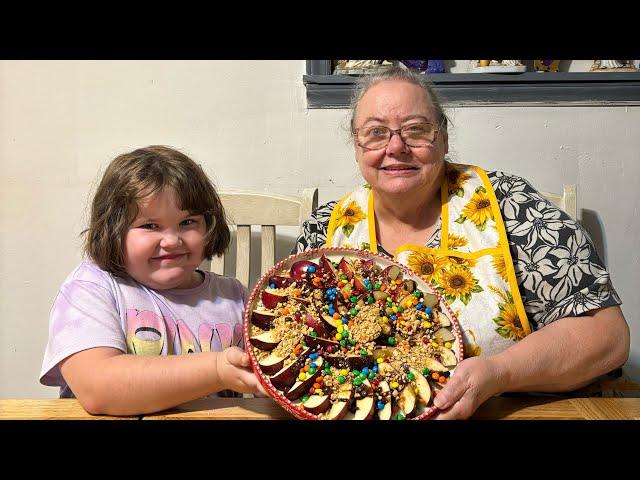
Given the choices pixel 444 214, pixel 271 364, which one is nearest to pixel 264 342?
pixel 271 364

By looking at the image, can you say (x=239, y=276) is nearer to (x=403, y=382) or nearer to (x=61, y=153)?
(x=61, y=153)

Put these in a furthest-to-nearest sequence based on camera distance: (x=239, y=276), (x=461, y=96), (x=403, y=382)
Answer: (x=461, y=96) → (x=239, y=276) → (x=403, y=382)

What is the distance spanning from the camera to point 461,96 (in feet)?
6.40

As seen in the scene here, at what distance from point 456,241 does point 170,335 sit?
605 millimetres

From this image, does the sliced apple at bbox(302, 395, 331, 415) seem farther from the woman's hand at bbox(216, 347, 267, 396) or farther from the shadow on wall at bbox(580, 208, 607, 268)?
the shadow on wall at bbox(580, 208, 607, 268)

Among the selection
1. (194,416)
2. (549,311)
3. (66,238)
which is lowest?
(194,416)

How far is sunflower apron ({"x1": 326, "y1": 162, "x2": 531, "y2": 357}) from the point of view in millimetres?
1199

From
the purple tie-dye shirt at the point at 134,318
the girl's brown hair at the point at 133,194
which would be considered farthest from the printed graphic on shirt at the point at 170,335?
the girl's brown hair at the point at 133,194

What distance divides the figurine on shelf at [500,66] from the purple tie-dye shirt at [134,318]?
1145 millimetres

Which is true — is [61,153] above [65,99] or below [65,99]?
below

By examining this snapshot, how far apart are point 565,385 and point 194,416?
2.08ft

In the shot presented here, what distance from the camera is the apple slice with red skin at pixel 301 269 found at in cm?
102

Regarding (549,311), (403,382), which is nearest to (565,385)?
(549,311)

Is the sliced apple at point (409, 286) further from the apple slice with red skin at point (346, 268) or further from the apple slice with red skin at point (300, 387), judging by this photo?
the apple slice with red skin at point (300, 387)
